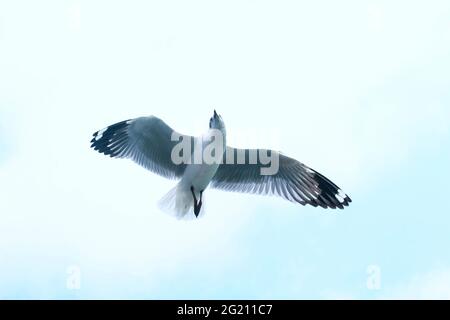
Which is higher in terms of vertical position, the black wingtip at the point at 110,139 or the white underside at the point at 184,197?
the black wingtip at the point at 110,139

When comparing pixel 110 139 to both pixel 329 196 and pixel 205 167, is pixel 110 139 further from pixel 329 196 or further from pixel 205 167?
pixel 329 196

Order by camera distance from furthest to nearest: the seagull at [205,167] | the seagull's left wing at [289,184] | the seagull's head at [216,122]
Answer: the seagull's left wing at [289,184]
the seagull at [205,167]
the seagull's head at [216,122]

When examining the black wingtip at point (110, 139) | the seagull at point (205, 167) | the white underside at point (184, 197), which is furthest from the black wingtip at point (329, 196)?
the black wingtip at point (110, 139)

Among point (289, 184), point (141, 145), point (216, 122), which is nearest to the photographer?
point (216, 122)

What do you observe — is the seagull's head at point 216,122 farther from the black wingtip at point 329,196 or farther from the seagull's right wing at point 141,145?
the black wingtip at point 329,196

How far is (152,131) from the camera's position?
704 cm

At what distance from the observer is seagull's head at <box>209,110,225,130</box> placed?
6.67 metres

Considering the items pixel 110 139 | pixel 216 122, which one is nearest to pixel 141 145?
pixel 110 139

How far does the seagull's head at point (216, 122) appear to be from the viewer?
6.67m

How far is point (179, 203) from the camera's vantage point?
22.9 ft

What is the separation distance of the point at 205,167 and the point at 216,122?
14.9 inches

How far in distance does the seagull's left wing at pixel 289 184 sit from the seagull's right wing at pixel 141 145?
18.0 inches
